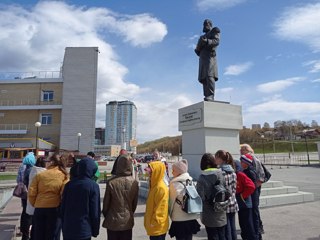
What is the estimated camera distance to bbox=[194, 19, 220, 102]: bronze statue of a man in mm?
9602

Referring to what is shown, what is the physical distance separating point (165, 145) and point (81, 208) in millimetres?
109608

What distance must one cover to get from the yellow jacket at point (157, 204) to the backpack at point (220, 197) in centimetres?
75

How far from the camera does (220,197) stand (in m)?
3.71

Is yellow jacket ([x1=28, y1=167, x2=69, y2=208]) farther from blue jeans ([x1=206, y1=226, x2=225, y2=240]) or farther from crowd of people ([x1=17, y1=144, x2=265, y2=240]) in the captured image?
blue jeans ([x1=206, y1=226, x2=225, y2=240])

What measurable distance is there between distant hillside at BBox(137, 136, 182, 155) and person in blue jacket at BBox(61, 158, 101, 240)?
312 ft

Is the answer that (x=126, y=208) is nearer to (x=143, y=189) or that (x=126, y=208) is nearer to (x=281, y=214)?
(x=281, y=214)

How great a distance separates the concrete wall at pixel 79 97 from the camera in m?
37.2

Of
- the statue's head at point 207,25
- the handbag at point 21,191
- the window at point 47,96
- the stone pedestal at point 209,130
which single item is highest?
the window at point 47,96

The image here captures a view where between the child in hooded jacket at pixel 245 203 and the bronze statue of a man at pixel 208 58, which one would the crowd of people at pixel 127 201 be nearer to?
the child in hooded jacket at pixel 245 203

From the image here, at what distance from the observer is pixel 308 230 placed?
5.36 meters

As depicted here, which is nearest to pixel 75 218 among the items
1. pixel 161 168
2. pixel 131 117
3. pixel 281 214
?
pixel 161 168

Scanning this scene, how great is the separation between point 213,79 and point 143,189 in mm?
5016

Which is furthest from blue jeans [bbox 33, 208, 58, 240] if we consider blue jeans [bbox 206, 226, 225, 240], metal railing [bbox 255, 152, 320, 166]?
metal railing [bbox 255, 152, 320, 166]

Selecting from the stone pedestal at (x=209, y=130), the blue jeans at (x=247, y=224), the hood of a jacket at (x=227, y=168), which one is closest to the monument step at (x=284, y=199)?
the stone pedestal at (x=209, y=130)
